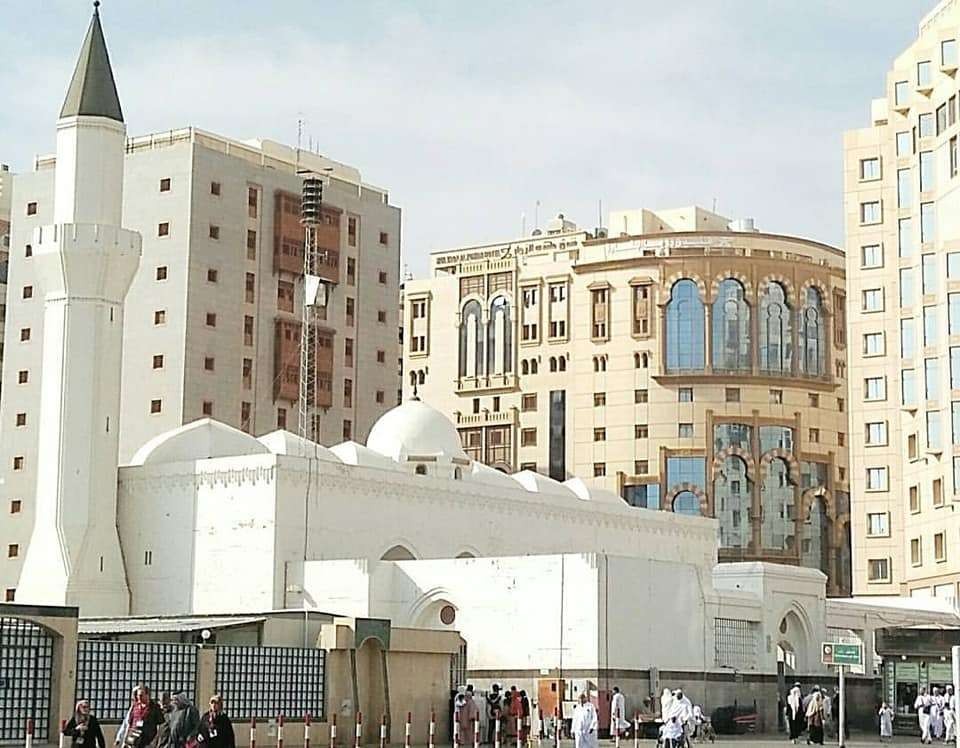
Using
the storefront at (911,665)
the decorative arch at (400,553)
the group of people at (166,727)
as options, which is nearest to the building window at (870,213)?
the storefront at (911,665)

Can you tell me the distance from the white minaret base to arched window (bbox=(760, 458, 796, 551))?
1781 inches

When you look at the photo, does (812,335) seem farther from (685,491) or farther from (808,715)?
Result: (808,715)

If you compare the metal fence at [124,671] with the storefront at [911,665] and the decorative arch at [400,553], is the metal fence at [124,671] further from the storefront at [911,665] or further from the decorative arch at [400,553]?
the storefront at [911,665]

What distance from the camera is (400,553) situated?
2068 inches

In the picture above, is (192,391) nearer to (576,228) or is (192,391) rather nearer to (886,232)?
(886,232)

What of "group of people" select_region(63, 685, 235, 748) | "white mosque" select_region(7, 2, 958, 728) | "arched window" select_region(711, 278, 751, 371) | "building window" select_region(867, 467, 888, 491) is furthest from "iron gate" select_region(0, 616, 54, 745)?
"arched window" select_region(711, 278, 751, 371)

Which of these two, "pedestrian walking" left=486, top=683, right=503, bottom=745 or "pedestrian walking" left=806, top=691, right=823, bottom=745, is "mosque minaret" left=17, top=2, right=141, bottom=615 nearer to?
"pedestrian walking" left=486, top=683, right=503, bottom=745

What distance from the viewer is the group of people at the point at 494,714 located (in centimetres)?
3734

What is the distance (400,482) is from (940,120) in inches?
903

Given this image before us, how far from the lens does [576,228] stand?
102m

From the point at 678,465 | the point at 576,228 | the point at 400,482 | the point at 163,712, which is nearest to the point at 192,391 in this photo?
the point at 400,482

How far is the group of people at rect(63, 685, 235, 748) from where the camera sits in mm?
19844

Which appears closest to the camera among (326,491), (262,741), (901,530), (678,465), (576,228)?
(262,741)

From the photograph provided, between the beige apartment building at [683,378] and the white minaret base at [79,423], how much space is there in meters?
42.1
